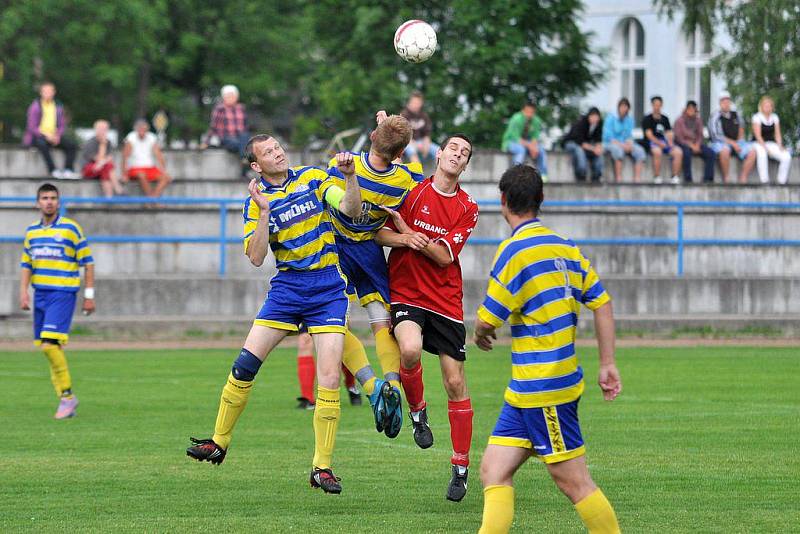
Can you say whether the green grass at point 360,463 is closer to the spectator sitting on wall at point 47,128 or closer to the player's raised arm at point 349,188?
the player's raised arm at point 349,188

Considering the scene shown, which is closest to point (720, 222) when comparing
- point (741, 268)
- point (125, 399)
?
point (741, 268)

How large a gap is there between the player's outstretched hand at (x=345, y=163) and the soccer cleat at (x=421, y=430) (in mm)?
1729

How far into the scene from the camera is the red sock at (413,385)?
977 centimetres

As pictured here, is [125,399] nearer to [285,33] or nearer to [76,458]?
[76,458]

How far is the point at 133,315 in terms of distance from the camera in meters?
23.9

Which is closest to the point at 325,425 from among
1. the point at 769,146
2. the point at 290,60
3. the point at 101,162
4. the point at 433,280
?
the point at 433,280

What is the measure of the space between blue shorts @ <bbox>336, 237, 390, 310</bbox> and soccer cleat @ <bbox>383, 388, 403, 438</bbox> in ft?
3.18

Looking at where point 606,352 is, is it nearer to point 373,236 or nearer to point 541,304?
point 541,304

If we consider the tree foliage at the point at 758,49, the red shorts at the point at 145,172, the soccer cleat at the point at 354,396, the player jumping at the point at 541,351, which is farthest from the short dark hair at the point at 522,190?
the tree foliage at the point at 758,49

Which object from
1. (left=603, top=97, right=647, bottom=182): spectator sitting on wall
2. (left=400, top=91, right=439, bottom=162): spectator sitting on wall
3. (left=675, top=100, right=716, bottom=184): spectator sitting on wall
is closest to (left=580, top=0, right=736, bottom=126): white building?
(left=675, top=100, right=716, bottom=184): spectator sitting on wall

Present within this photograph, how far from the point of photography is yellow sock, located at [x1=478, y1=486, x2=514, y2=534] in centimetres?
698

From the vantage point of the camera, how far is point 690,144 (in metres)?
27.8

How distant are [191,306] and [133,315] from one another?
92cm

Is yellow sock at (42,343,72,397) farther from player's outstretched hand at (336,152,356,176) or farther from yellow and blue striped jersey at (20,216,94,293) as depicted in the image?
player's outstretched hand at (336,152,356,176)
